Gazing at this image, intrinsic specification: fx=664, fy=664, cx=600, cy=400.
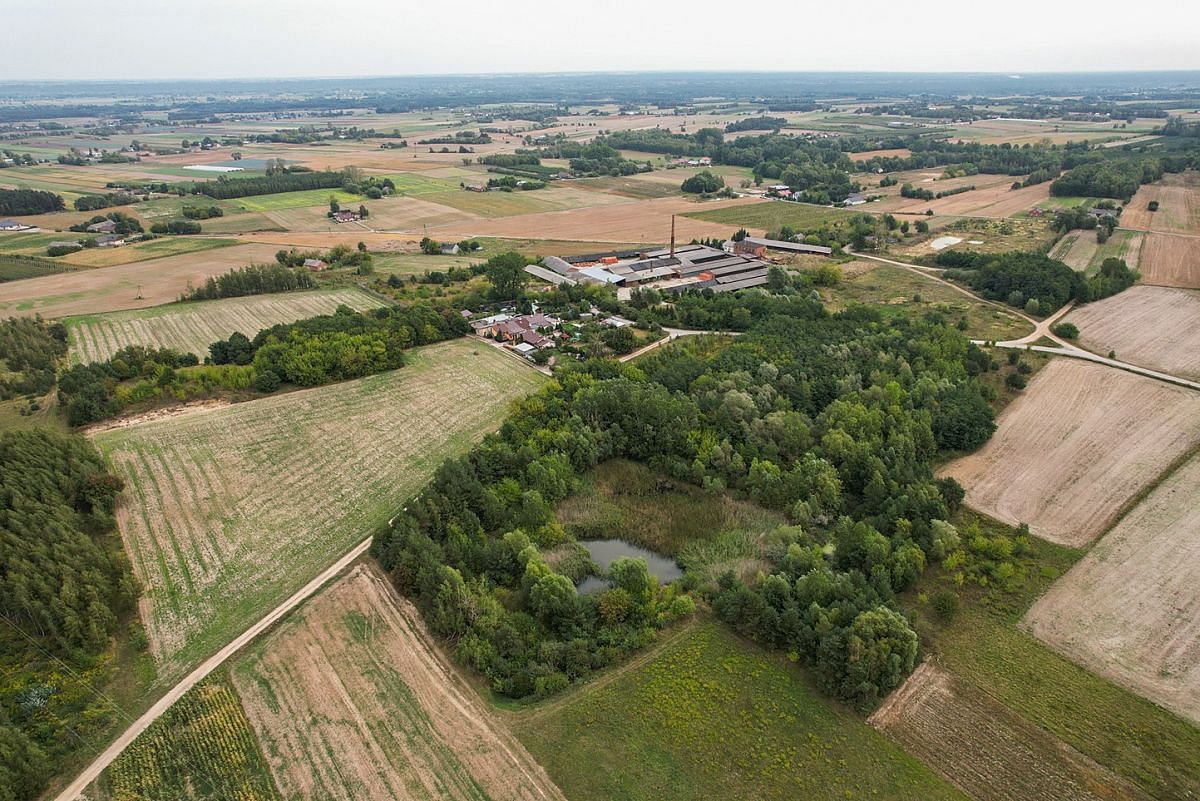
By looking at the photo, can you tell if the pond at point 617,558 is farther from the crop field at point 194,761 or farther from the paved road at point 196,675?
the crop field at point 194,761

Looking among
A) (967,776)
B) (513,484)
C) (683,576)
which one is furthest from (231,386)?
(967,776)

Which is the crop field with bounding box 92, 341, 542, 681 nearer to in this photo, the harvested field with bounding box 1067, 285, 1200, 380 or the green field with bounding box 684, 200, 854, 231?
the harvested field with bounding box 1067, 285, 1200, 380

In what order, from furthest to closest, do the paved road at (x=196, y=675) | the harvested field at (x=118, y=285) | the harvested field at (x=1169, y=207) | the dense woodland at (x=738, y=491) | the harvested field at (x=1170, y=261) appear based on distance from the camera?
the harvested field at (x=1169, y=207) → the harvested field at (x=1170, y=261) → the harvested field at (x=118, y=285) → the dense woodland at (x=738, y=491) → the paved road at (x=196, y=675)

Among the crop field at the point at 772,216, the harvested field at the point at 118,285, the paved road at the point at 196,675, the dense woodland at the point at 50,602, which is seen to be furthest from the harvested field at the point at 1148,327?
the harvested field at the point at 118,285

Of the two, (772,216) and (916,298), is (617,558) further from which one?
(772,216)

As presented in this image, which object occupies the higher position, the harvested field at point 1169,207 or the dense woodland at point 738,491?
the harvested field at point 1169,207

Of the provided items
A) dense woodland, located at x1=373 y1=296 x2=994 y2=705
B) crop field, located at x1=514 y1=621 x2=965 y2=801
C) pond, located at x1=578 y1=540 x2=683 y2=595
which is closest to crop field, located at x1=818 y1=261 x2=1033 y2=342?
dense woodland, located at x1=373 y1=296 x2=994 y2=705

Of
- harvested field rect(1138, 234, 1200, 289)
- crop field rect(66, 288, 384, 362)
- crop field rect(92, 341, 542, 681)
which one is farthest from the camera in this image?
harvested field rect(1138, 234, 1200, 289)

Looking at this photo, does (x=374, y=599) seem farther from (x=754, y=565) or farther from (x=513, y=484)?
(x=754, y=565)
